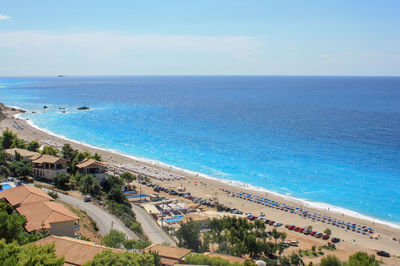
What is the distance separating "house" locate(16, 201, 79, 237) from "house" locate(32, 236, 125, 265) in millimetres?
3006

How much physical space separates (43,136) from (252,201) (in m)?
48.5

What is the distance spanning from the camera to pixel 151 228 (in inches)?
1074

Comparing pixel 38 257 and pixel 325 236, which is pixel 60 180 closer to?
pixel 38 257

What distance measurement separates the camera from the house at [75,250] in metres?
15.1

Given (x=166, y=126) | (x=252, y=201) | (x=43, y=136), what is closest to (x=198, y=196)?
(x=252, y=201)

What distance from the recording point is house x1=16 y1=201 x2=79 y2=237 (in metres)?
19.5

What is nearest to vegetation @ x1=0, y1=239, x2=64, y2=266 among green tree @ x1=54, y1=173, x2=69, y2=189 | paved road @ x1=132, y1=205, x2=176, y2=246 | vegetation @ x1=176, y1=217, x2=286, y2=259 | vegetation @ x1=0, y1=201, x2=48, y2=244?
vegetation @ x1=0, y1=201, x2=48, y2=244

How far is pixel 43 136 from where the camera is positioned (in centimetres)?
7025

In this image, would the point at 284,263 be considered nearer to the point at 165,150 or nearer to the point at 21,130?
the point at 165,150

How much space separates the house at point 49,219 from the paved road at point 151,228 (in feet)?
19.6

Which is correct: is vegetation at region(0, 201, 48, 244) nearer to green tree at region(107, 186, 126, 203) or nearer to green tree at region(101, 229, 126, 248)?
green tree at region(101, 229, 126, 248)

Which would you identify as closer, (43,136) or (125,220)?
(125,220)

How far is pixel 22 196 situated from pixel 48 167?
12099 millimetres

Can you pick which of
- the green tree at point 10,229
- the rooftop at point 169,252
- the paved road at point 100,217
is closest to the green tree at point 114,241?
the rooftop at point 169,252
